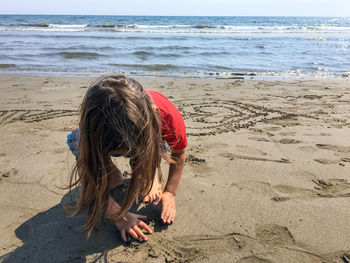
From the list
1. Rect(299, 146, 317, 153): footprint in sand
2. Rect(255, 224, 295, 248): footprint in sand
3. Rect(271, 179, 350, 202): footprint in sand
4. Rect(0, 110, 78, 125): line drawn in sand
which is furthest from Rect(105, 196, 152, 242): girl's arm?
Rect(0, 110, 78, 125): line drawn in sand

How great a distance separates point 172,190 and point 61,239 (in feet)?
2.62

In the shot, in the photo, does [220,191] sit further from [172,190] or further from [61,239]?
[61,239]

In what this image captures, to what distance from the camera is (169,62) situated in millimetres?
8562

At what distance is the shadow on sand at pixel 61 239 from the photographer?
1663 millimetres

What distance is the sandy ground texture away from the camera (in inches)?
67.4

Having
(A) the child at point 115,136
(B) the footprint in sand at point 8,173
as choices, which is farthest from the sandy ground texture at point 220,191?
(A) the child at point 115,136

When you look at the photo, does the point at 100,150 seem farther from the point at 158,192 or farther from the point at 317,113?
the point at 317,113

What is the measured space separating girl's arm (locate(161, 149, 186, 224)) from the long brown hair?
42 centimetres

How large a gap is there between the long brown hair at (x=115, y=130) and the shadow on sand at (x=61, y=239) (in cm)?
34

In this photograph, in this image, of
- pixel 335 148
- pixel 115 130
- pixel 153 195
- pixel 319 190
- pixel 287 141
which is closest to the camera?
pixel 115 130

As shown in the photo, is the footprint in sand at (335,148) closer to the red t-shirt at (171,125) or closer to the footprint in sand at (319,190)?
the footprint in sand at (319,190)

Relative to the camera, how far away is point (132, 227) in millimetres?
1840

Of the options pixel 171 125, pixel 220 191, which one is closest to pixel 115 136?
pixel 171 125

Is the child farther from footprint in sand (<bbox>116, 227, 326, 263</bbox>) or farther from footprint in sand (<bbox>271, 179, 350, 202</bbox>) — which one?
footprint in sand (<bbox>271, 179, 350, 202</bbox>)
